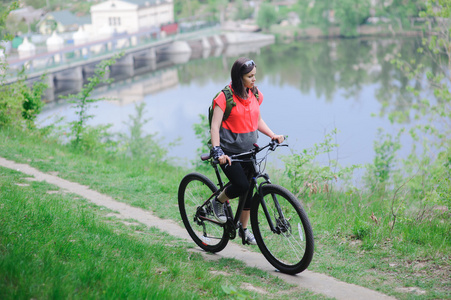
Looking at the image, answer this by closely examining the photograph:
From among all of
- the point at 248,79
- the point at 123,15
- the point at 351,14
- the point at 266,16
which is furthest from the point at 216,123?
the point at 266,16

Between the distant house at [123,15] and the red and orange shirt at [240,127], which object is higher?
the distant house at [123,15]

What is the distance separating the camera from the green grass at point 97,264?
3.18 meters

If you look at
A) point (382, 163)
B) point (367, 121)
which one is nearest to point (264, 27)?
point (367, 121)

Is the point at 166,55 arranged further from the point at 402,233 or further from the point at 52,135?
the point at 402,233

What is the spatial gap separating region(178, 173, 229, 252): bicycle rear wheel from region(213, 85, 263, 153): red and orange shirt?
53 cm

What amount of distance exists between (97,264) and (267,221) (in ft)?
5.22

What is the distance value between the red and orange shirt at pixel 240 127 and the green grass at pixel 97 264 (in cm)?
108


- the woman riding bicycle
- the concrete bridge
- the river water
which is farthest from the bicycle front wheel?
the concrete bridge

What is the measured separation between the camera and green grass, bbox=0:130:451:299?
4324 millimetres

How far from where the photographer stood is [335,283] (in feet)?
13.9

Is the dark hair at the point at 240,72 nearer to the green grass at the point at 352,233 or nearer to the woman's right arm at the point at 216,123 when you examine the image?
the woman's right arm at the point at 216,123

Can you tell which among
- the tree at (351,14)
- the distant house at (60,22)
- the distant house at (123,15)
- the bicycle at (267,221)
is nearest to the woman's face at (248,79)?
the bicycle at (267,221)

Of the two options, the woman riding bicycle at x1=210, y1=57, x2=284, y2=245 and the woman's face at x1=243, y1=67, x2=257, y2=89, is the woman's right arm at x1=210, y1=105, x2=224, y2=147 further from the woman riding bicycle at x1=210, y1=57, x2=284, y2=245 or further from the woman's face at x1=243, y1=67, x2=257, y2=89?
the woman's face at x1=243, y1=67, x2=257, y2=89

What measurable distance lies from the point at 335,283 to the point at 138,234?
219cm
